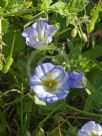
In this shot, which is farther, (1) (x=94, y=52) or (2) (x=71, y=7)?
(1) (x=94, y=52)

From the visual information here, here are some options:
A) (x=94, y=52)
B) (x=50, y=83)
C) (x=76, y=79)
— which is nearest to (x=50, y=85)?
(x=50, y=83)

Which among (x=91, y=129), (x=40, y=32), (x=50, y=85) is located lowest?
(x=91, y=129)

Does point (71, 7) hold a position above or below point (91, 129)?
above

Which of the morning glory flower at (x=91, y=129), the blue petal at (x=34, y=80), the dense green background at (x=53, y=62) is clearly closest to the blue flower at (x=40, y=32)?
the dense green background at (x=53, y=62)

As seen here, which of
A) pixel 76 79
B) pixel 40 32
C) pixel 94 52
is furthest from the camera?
pixel 94 52

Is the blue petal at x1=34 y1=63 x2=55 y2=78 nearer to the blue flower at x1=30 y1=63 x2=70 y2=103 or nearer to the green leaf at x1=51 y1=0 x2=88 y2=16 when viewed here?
the blue flower at x1=30 y1=63 x2=70 y2=103

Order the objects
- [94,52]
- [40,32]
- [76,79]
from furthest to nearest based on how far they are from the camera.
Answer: [94,52]
[40,32]
[76,79]

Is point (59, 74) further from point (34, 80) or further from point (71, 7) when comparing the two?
point (71, 7)
